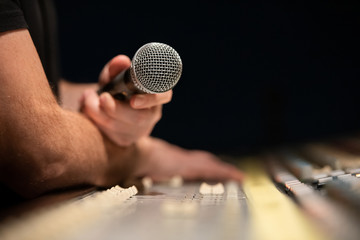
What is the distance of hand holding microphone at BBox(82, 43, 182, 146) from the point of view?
2.07 feet

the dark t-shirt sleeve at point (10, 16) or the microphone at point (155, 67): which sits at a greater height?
the dark t-shirt sleeve at point (10, 16)

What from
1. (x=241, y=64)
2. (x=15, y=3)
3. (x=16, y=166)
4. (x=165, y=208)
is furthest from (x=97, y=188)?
(x=241, y=64)

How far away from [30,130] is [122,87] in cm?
20

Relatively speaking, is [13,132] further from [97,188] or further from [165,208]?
[165,208]

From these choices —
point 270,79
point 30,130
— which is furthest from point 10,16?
point 270,79

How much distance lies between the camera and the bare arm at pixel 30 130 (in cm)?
65

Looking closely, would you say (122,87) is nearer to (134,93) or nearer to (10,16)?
(134,93)

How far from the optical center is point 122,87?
741 millimetres

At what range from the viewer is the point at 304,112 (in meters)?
2.74

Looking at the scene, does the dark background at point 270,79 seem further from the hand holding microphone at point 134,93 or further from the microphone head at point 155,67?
the microphone head at point 155,67

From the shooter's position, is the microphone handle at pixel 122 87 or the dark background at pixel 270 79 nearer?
the microphone handle at pixel 122 87

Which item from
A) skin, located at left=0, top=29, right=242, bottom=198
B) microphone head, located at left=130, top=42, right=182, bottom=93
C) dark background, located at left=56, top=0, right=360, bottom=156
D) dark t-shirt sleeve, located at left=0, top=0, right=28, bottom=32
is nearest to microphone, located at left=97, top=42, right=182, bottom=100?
microphone head, located at left=130, top=42, right=182, bottom=93

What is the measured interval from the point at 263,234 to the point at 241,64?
2.40 metres

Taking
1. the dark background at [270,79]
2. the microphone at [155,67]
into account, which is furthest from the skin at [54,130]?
the dark background at [270,79]
